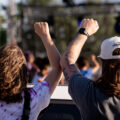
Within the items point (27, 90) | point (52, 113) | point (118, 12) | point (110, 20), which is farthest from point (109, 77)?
point (110, 20)

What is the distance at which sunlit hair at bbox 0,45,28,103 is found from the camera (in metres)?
1.98

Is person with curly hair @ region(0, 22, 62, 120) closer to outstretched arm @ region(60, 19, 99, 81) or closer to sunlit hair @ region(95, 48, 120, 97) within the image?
outstretched arm @ region(60, 19, 99, 81)

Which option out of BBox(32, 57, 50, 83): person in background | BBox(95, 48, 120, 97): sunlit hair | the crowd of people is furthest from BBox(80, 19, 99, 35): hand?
BBox(32, 57, 50, 83): person in background

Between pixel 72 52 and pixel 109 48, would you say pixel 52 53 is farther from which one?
pixel 109 48

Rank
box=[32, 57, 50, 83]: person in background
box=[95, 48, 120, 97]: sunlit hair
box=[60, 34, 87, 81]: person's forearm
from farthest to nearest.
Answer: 1. box=[32, 57, 50, 83]: person in background
2. box=[60, 34, 87, 81]: person's forearm
3. box=[95, 48, 120, 97]: sunlit hair

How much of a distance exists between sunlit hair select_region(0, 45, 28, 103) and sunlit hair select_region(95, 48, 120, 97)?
46 centimetres

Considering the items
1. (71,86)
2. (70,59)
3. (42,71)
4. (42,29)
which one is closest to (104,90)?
(71,86)

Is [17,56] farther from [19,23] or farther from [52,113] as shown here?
[19,23]

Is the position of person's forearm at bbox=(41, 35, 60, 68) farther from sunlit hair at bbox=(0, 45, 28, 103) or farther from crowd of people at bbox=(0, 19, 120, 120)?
sunlit hair at bbox=(0, 45, 28, 103)

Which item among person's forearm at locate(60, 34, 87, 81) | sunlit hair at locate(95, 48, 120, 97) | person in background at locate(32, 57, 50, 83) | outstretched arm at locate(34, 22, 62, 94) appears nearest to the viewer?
sunlit hair at locate(95, 48, 120, 97)

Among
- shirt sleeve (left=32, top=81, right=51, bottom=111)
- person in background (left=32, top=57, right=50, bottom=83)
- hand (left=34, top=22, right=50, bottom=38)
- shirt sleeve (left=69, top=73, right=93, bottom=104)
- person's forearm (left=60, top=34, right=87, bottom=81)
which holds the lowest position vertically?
person in background (left=32, top=57, right=50, bottom=83)

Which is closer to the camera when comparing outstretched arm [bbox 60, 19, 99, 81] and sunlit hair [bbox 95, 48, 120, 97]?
sunlit hair [bbox 95, 48, 120, 97]

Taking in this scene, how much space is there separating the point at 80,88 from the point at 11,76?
0.40m

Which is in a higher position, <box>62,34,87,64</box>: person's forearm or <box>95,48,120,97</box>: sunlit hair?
<box>62,34,87,64</box>: person's forearm
